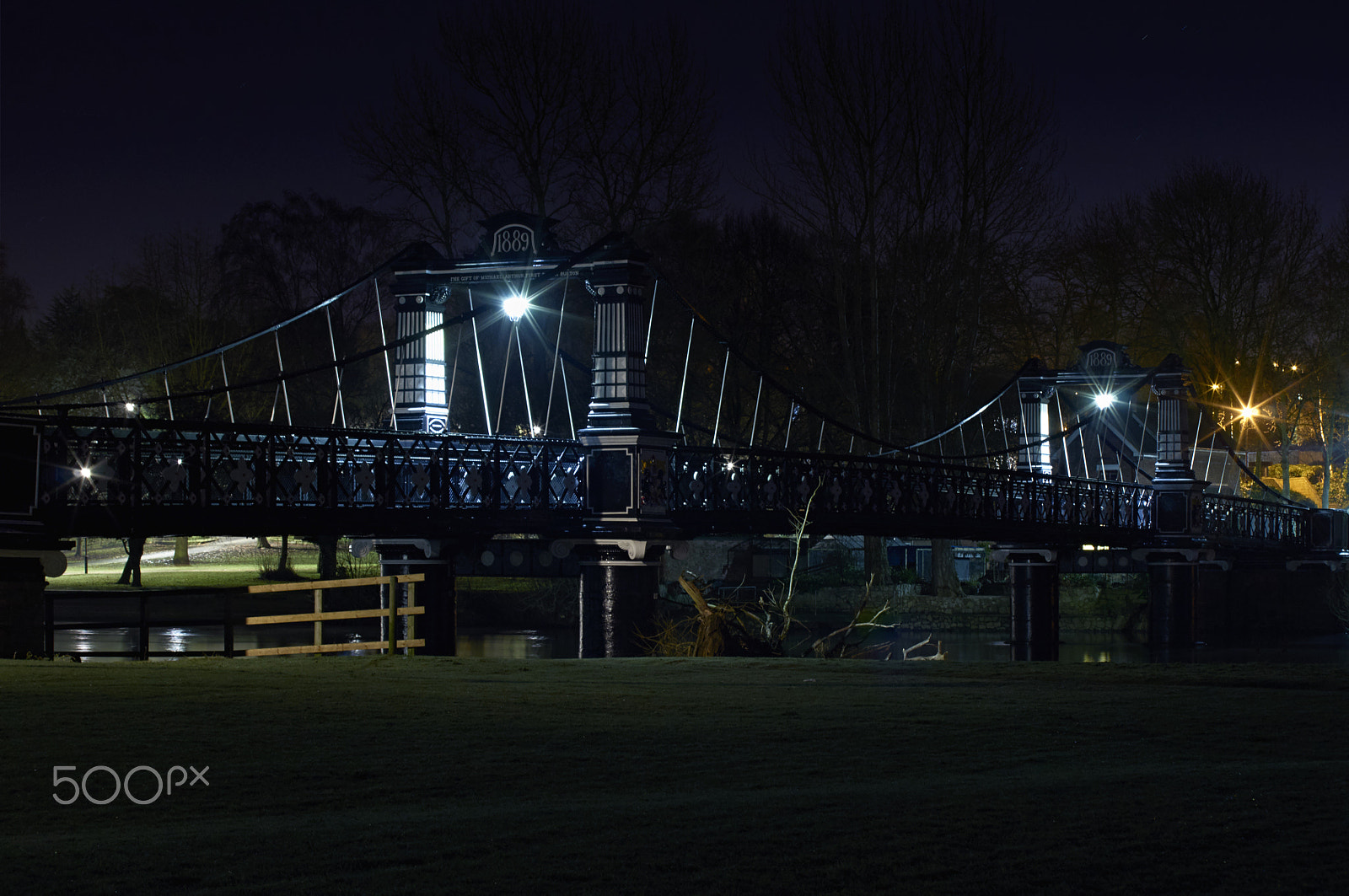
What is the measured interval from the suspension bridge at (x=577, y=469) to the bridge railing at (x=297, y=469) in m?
0.04

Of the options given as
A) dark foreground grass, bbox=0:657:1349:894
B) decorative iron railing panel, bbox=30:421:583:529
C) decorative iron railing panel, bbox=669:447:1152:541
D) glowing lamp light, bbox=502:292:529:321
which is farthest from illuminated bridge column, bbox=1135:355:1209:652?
dark foreground grass, bbox=0:657:1349:894

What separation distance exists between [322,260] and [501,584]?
10880mm

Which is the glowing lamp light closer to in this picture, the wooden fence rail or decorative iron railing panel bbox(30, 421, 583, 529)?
decorative iron railing panel bbox(30, 421, 583, 529)

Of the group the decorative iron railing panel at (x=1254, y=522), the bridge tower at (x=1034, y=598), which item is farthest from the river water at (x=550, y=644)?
the decorative iron railing panel at (x=1254, y=522)

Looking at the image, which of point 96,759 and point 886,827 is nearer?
point 886,827

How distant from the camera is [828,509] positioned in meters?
27.5

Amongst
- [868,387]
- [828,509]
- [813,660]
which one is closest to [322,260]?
[868,387]

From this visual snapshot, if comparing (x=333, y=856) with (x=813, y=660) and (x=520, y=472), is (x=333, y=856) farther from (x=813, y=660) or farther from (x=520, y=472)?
(x=520, y=472)

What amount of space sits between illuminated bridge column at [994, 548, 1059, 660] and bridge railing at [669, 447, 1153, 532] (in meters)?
0.97

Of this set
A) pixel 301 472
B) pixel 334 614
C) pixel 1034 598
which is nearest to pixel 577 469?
pixel 301 472

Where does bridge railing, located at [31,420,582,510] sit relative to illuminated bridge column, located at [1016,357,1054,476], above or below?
below

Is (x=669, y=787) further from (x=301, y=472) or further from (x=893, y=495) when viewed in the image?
(x=893, y=495)

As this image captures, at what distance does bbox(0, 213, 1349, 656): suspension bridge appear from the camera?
17781 mm

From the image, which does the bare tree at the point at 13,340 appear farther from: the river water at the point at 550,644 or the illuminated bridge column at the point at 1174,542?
the illuminated bridge column at the point at 1174,542
